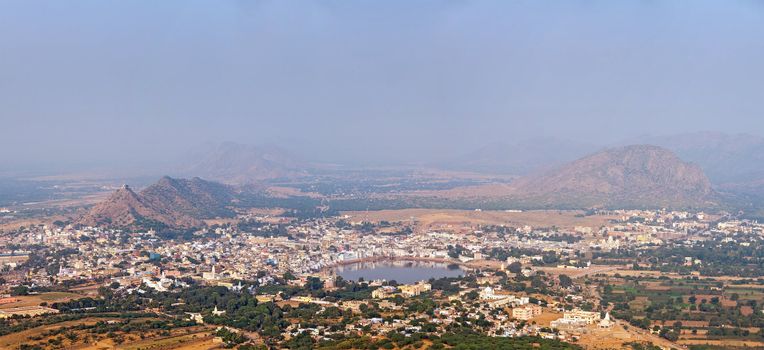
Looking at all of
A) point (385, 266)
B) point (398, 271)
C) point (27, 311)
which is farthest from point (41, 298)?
point (385, 266)

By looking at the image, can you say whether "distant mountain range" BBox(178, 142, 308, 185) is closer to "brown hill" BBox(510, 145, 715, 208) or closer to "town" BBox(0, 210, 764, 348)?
"brown hill" BBox(510, 145, 715, 208)

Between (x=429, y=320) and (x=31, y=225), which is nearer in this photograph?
(x=429, y=320)

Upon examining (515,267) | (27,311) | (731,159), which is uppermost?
(731,159)

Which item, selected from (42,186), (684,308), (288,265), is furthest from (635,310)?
(42,186)

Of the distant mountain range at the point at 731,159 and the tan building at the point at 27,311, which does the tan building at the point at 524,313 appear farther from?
the distant mountain range at the point at 731,159

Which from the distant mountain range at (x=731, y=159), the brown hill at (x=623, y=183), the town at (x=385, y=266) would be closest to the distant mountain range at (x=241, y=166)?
the brown hill at (x=623, y=183)

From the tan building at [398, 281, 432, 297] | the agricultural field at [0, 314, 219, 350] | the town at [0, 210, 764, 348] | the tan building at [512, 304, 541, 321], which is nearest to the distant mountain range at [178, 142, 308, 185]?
the town at [0, 210, 764, 348]

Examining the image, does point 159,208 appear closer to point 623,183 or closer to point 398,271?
point 398,271

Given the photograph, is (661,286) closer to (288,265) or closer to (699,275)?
(699,275)
